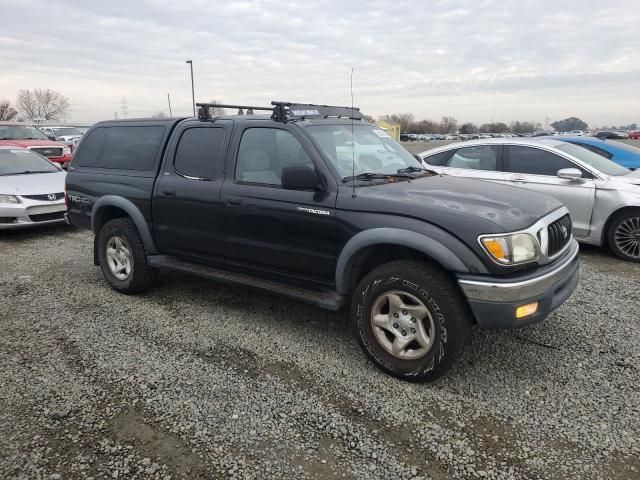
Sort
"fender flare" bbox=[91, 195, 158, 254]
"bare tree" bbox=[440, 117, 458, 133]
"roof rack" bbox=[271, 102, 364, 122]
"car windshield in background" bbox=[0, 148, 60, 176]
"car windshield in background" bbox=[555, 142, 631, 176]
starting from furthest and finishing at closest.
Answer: "bare tree" bbox=[440, 117, 458, 133] < "car windshield in background" bbox=[0, 148, 60, 176] < "car windshield in background" bbox=[555, 142, 631, 176] < "fender flare" bbox=[91, 195, 158, 254] < "roof rack" bbox=[271, 102, 364, 122]

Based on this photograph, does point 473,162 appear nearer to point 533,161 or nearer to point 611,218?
point 533,161

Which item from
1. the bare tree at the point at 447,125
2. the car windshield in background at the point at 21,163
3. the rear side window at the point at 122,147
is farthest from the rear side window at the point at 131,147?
the bare tree at the point at 447,125

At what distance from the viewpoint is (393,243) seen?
3.34m

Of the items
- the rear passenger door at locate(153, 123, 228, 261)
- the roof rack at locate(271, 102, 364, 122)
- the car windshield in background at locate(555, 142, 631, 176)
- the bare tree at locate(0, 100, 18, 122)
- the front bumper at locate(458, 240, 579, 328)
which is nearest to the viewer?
the front bumper at locate(458, 240, 579, 328)

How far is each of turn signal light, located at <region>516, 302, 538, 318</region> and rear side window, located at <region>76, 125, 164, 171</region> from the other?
3.69 meters

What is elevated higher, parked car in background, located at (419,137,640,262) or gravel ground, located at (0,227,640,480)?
parked car in background, located at (419,137,640,262)

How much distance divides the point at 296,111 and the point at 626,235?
469 cm

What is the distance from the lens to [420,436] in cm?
283

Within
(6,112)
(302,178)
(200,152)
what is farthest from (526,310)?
(6,112)

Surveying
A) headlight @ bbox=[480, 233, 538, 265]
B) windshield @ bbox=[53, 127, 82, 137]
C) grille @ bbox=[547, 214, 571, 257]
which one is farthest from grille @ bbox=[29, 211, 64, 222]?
windshield @ bbox=[53, 127, 82, 137]

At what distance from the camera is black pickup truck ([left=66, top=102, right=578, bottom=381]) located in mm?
3143

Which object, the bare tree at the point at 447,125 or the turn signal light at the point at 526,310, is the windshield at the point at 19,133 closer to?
the turn signal light at the point at 526,310

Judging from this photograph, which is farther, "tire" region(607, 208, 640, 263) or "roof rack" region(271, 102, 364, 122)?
"tire" region(607, 208, 640, 263)

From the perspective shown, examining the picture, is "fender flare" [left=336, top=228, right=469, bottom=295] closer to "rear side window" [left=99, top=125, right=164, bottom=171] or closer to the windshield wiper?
the windshield wiper
